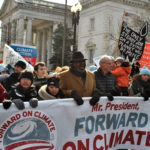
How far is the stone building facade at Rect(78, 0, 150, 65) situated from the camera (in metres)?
34.9

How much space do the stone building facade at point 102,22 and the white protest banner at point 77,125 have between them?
29.5 meters

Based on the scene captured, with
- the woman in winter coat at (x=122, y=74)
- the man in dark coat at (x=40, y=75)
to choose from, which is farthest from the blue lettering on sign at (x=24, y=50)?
the man in dark coat at (x=40, y=75)

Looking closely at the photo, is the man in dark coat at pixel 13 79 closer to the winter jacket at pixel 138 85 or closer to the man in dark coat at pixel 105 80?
the man in dark coat at pixel 105 80

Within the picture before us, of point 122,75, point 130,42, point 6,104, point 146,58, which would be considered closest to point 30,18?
point 146,58

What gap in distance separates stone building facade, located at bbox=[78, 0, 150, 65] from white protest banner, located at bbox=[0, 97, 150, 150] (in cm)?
2945

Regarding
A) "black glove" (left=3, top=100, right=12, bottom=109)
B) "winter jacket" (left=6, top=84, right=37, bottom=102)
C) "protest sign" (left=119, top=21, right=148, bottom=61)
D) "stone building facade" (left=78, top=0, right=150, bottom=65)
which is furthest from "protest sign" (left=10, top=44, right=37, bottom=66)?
"stone building facade" (left=78, top=0, right=150, bottom=65)

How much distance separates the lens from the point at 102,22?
35.8m

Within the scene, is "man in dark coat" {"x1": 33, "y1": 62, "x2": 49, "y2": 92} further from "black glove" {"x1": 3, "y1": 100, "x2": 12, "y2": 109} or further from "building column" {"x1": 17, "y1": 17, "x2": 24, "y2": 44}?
"building column" {"x1": 17, "y1": 17, "x2": 24, "y2": 44}

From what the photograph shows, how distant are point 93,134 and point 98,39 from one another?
1289 inches

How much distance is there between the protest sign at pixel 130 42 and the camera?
27.2 feet

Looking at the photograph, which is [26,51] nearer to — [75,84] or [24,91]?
[75,84]

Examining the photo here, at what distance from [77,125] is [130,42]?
4885 mm

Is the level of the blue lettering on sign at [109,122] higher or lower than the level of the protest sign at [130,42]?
lower

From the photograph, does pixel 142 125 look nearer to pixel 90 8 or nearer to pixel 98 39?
pixel 98 39
